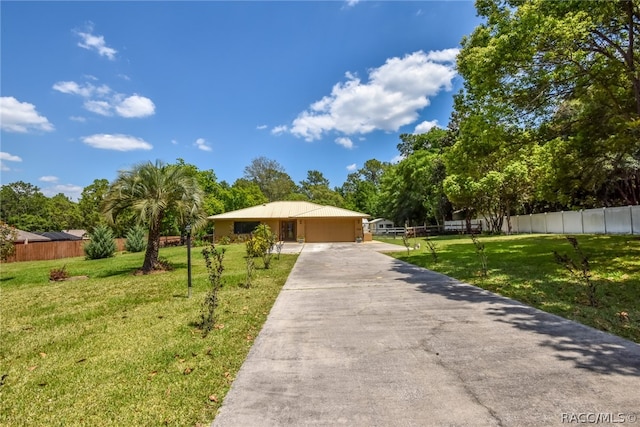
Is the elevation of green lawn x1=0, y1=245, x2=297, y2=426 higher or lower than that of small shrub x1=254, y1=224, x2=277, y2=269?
lower

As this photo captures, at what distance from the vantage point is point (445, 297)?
663 centimetres

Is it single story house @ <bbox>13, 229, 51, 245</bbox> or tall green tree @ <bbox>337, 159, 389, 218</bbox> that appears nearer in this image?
single story house @ <bbox>13, 229, 51, 245</bbox>

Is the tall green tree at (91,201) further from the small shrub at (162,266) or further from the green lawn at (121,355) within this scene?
the green lawn at (121,355)

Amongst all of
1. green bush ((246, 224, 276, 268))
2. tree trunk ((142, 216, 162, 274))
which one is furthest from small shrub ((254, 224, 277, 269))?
tree trunk ((142, 216, 162, 274))

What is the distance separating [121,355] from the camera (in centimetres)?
403

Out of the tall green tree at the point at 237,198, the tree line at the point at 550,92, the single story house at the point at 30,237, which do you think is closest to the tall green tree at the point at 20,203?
the single story house at the point at 30,237

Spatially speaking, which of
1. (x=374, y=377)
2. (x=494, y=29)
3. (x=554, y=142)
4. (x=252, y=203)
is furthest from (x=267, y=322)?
(x=252, y=203)

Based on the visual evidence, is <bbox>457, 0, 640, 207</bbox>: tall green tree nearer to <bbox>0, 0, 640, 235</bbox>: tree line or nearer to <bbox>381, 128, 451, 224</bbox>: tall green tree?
<bbox>0, 0, 640, 235</bbox>: tree line

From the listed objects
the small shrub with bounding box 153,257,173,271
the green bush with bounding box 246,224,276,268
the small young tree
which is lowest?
the small shrub with bounding box 153,257,173,271

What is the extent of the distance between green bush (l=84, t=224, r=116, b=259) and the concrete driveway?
17.3m

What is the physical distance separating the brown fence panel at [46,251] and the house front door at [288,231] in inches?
563

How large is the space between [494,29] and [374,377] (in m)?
11.0

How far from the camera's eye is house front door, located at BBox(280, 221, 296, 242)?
30.2 m

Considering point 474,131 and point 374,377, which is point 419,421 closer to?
point 374,377
